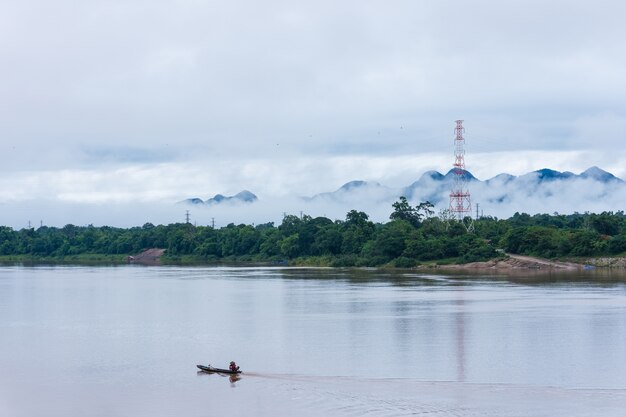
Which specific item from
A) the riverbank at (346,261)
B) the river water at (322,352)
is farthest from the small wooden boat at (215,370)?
the riverbank at (346,261)

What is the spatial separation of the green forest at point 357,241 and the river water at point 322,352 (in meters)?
28.4

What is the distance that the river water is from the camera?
24344 mm

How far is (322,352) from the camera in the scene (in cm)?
3259

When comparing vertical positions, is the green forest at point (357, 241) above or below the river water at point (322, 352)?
above

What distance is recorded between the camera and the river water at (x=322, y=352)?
24.3 meters

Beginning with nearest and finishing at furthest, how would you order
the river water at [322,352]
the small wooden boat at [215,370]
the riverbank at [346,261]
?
the river water at [322,352] < the small wooden boat at [215,370] < the riverbank at [346,261]

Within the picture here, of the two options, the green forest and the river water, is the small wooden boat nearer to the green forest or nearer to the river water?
the river water

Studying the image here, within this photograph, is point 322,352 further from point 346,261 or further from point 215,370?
point 346,261

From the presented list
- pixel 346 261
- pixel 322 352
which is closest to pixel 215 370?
pixel 322 352

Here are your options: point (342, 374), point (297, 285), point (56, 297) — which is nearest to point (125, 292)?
point (56, 297)

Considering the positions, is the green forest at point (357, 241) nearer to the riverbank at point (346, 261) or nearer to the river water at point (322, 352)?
the riverbank at point (346, 261)

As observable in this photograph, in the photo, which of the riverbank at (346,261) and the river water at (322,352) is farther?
the riverbank at (346,261)

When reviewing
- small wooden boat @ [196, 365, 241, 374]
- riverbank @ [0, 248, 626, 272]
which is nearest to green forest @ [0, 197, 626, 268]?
riverbank @ [0, 248, 626, 272]

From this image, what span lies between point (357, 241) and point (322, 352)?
240 feet
